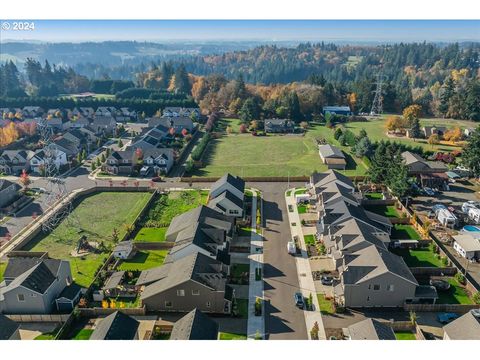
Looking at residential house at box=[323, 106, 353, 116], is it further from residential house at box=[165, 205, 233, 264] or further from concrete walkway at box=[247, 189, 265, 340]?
residential house at box=[165, 205, 233, 264]

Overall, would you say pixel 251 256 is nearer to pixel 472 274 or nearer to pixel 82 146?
pixel 472 274

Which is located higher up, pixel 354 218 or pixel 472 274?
pixel 354 218

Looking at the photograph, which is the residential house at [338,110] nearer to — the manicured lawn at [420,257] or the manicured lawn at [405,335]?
the manicured lawn at [420,257]

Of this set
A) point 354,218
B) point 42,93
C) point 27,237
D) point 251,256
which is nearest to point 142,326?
point 251,256

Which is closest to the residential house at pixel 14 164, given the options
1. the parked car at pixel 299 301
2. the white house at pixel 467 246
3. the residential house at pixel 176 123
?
the residential house at pixel 176 123

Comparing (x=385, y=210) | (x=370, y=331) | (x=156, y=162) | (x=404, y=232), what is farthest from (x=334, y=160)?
(x=370, y=331)
